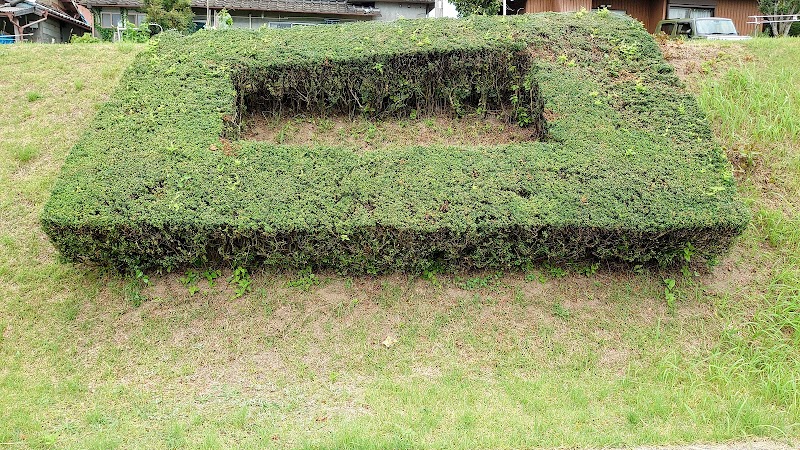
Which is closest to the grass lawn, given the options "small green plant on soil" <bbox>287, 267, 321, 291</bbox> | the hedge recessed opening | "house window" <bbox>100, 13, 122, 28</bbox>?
"small green plant on soil" <bbox>287, 267, 321, 291</bbox>

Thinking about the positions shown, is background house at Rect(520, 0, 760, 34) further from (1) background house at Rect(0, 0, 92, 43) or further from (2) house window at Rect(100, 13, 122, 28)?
(1) background house at Rect(0, 0, 92, 43)

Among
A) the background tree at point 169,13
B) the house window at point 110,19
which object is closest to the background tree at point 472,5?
the background tree at point 169,13

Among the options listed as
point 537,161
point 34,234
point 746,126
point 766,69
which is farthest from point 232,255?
point 766,69

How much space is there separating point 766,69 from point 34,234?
9.66 metres

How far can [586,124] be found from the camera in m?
6.35

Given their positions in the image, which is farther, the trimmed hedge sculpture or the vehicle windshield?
the vehicle windshield

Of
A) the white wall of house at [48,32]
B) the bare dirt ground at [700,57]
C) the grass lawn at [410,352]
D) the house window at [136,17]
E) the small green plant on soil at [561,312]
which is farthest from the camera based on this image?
the house window at [136,17]

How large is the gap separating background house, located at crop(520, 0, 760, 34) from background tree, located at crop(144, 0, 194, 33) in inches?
491

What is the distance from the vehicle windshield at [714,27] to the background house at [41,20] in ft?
56.7

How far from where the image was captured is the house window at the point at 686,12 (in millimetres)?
20531

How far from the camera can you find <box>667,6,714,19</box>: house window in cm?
2053

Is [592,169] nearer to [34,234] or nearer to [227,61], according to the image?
[227,61]

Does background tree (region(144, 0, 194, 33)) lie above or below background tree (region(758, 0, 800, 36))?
below

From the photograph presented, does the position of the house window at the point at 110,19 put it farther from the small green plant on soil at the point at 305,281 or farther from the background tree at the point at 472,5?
the small green plant on soil at the point at 305,281
